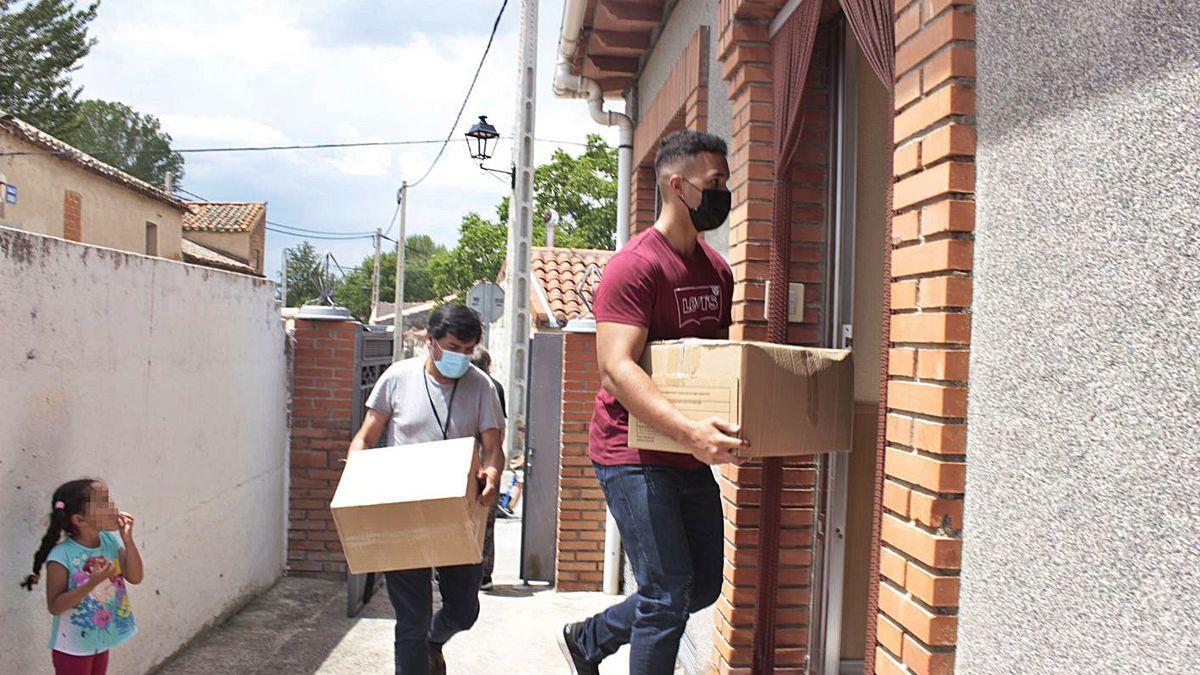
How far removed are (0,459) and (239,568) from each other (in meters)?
2.84

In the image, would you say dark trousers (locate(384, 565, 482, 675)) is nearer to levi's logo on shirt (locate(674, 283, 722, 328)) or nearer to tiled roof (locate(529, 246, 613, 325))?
levi's logo on shirt (locate(674, 283, 722, 328))

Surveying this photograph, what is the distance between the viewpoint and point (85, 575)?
3514mm

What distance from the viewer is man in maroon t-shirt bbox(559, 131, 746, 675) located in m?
2.83

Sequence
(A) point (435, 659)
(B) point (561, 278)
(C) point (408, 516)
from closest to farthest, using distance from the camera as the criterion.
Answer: (C) point (408, 516), (A) point (435, 659), (B) point (561, 278)

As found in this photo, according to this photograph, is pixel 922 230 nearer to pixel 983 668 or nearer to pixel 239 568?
pixel 983 668

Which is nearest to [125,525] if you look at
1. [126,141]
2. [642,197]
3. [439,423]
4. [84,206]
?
[439,423]

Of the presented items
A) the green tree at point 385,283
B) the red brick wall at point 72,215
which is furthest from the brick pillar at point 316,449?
the green tree at point 385,283

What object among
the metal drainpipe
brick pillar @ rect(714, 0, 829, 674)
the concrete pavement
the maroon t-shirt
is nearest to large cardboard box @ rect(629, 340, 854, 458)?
the maroon t-shirt

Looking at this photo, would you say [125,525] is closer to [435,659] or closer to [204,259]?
[435,659]

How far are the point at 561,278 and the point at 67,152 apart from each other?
496 inches

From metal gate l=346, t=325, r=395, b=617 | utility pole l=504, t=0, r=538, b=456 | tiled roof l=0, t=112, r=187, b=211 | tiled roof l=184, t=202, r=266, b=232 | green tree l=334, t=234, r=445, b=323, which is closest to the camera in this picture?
metal gate l=346, t=325, r=395, b=617

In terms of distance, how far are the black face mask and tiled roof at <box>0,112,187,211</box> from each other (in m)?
19.6

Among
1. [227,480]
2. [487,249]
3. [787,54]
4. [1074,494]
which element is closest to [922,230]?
[1074,494]

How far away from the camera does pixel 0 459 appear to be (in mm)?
3430
